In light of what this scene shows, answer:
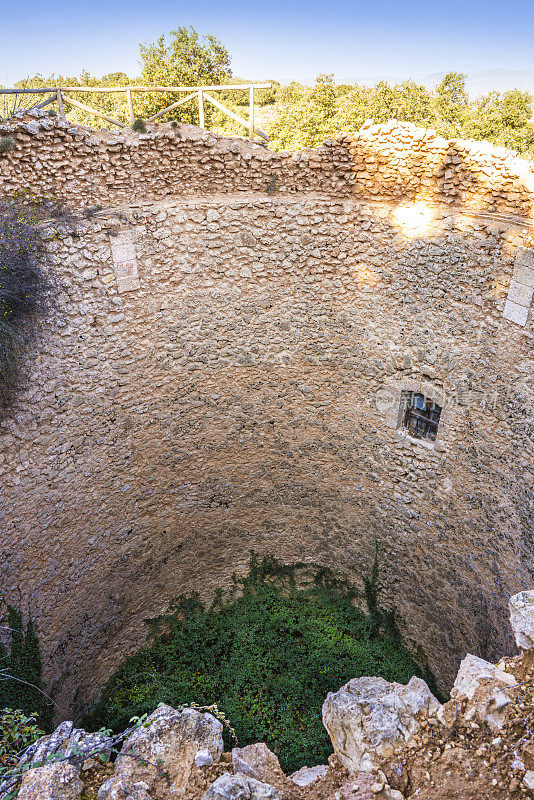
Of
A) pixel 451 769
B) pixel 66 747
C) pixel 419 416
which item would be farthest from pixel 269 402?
pixel 451 769

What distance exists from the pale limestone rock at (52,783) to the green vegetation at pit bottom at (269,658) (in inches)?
159

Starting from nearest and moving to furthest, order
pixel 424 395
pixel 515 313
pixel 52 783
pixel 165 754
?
pixel 52 783 → pixel 165 754 → pixel 515 313 → pixel 424 395

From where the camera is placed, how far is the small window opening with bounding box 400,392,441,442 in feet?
25.2

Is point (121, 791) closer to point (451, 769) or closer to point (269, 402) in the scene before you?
point (451, 769)

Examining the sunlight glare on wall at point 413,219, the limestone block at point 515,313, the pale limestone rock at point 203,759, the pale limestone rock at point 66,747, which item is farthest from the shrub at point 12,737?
the sunlight glare on wall at point 413,219

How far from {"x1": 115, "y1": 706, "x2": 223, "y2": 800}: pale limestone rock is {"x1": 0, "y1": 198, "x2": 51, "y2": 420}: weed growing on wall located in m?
3.85

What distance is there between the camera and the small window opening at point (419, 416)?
25.2 ft

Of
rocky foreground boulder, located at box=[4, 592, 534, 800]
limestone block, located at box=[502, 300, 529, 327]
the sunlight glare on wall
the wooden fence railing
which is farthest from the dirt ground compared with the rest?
the wooden fence railing

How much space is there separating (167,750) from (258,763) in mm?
924

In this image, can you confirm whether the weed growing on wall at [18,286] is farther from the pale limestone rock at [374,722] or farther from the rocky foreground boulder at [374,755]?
the pale limestone rock at [374,722]

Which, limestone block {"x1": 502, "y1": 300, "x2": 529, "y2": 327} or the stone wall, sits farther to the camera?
the stone wall

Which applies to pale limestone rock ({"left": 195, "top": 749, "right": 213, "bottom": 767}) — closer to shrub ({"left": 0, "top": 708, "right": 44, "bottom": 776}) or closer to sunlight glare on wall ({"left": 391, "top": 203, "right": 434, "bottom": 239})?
shrub ({"left": 0, "top": 708, "right": 44, "bottom": 776})

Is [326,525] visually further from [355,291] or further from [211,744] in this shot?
[211,744]

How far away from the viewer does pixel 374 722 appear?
369 centimetres
